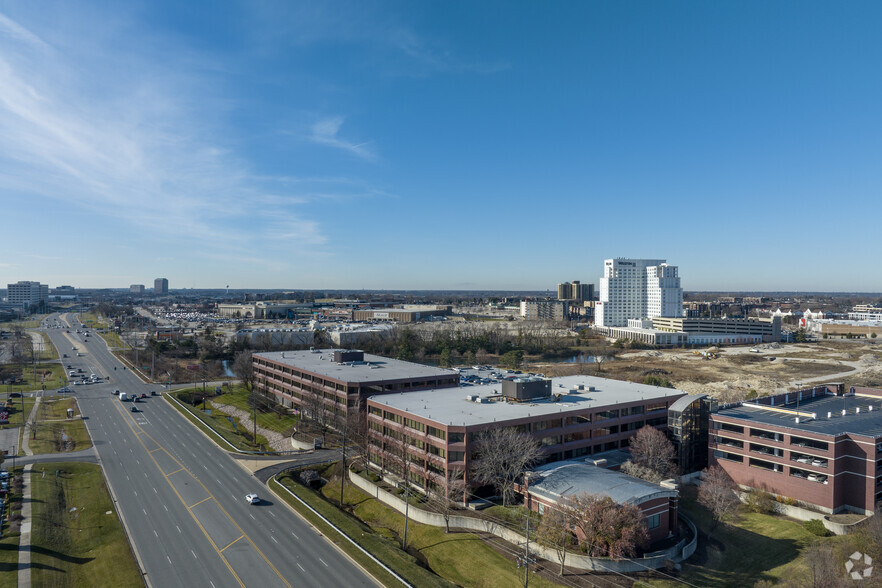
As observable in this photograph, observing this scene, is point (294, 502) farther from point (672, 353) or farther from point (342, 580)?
point (672, 353)

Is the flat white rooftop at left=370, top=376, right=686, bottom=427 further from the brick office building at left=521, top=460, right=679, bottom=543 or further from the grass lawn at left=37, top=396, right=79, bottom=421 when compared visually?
the grass lawn at left=37, top=396, right=79, bottom=421

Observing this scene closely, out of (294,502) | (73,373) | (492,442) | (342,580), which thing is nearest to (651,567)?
(492,442)

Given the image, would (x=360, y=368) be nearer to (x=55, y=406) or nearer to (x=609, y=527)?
(x=55, y=406)

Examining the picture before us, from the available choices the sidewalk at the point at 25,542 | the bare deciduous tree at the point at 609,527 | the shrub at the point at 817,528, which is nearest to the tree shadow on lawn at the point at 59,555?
the sidewalk at the point at 25,542

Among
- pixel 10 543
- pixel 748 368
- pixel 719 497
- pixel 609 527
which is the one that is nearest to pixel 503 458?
pixel 609 527

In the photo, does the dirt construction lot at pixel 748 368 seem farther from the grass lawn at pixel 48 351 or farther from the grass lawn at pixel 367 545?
the grass lawn at pixel 48 351
